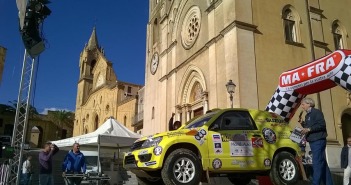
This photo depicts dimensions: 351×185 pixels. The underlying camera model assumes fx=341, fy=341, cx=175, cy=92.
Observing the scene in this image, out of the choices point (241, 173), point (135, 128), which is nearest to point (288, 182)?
point (241, 173)

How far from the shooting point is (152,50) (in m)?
29.0

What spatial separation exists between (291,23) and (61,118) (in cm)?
6227

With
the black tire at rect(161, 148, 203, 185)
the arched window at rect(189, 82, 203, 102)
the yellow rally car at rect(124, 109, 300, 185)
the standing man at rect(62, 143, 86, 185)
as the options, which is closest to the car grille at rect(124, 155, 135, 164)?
the yellow rally car at rect(124, 109, 300, 185)

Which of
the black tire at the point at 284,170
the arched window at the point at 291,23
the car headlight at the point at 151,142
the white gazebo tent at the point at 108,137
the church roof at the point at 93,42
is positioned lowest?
the black tire at the point at 284,170

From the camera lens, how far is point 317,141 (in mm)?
7059

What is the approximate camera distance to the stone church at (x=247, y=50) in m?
16.9

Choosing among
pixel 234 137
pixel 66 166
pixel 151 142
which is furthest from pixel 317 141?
pixel 66 166

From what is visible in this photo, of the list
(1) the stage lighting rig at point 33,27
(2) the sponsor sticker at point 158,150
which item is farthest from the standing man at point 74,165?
(2) the sponsor sticker at point 158,150

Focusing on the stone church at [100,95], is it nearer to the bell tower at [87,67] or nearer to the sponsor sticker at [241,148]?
the bell tower at [87,67]

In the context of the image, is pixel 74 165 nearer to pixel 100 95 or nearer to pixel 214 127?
pixel 214 127

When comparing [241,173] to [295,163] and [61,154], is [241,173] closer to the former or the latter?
[295,163]

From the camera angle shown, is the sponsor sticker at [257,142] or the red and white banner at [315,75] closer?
the sponsor sticker at [257,142]

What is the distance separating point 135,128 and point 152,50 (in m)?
11.7

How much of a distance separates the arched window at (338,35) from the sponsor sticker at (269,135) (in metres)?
15.2
